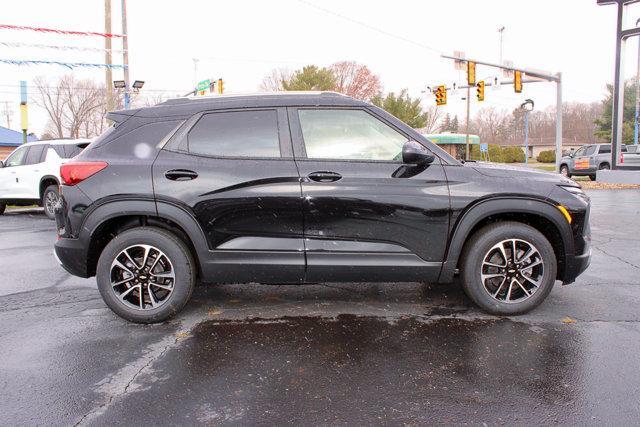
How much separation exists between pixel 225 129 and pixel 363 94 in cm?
5340

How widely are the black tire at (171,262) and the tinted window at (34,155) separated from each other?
9.66 metres

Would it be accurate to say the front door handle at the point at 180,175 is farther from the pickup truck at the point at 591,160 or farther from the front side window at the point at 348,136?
the pickup truck at the point at 591,160

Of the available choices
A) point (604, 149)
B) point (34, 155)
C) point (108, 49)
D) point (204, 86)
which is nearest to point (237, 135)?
point (34, 155)

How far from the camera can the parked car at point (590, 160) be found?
78.8ft

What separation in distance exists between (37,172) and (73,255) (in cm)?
934

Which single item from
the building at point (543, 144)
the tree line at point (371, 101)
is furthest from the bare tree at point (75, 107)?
the building at point (543, 144)

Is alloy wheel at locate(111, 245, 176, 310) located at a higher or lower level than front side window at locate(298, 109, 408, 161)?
lower

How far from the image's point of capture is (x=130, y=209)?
383 cm

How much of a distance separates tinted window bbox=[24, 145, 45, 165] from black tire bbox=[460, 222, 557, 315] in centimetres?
1148

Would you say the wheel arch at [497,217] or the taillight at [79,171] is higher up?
the taillight at [79,171]

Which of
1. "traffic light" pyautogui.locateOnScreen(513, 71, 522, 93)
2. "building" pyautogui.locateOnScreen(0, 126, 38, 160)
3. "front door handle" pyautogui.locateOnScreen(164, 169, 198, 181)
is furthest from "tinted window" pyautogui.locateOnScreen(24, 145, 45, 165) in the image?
"building" pyautogui.locateOnScreen(0, 126, 38, 160)

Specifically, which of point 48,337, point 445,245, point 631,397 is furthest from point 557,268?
point 48,337

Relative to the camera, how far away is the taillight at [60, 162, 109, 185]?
388 centimetres

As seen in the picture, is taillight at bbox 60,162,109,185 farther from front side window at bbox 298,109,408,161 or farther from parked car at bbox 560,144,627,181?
parked car at bbox 560,144,627,181
